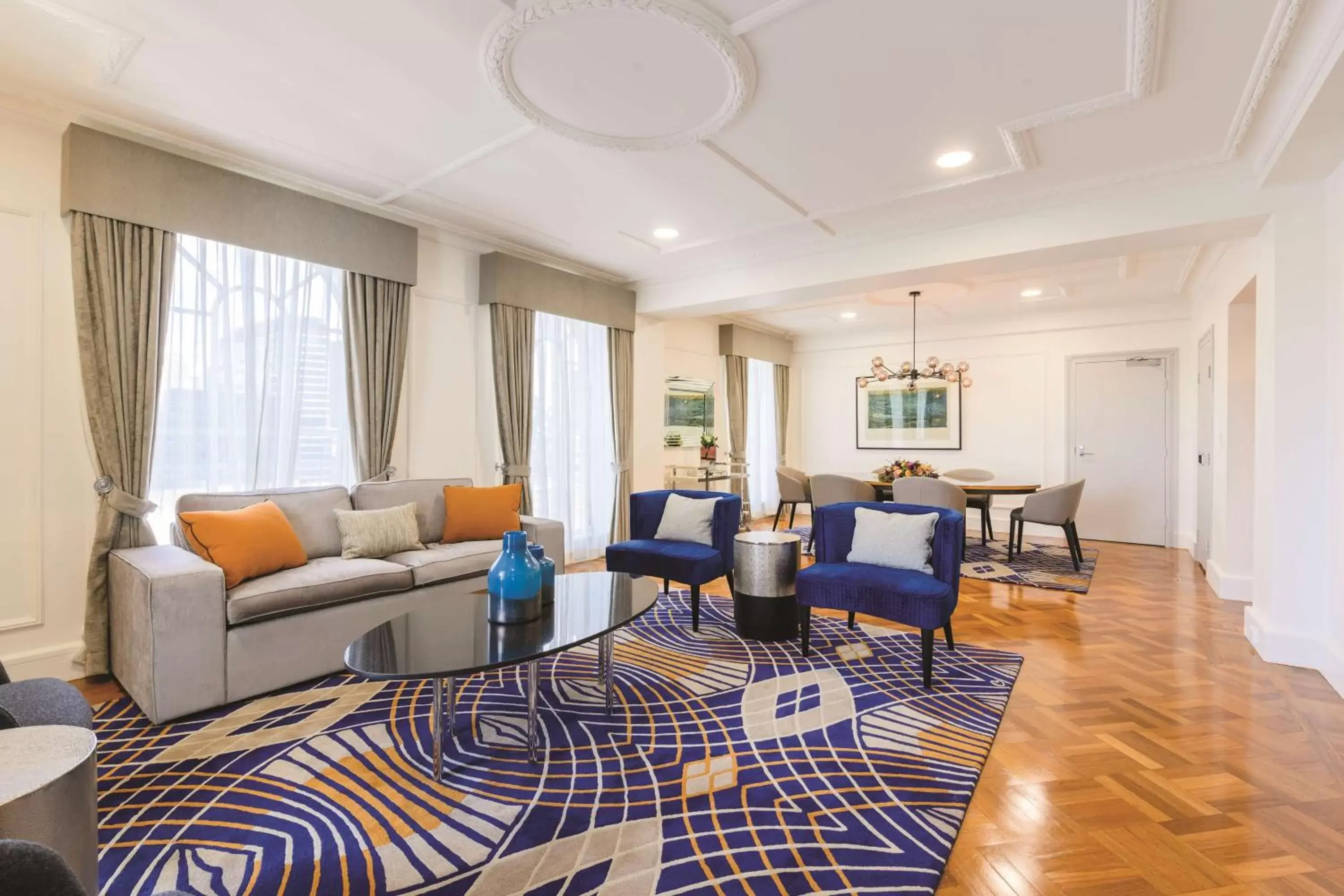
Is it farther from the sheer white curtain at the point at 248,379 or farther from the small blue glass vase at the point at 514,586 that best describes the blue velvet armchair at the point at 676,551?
the sheer white curtain at the point at 248,379

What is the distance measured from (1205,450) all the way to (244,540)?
25.0ft

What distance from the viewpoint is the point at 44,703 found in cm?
174

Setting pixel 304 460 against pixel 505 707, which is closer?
pixel 505 707

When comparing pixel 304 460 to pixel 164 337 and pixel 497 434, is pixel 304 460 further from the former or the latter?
pixel 497 434

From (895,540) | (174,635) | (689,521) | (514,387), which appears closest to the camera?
(174,635)

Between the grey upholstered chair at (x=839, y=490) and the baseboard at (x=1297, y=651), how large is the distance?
2926mm

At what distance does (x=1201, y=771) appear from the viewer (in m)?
2.24

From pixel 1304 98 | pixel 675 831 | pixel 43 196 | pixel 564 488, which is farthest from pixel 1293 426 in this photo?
pixel 43 196

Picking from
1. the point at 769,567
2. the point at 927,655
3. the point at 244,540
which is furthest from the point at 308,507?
the point at 927,655

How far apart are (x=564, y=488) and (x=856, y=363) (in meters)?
5.24

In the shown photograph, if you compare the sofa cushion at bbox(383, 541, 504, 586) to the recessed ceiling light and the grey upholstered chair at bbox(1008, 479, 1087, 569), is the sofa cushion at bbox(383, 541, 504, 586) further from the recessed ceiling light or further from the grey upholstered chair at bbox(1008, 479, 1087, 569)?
the grey upholstered chair at bbox(1008, 479, 1087, 569)

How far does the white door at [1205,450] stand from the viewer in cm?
546

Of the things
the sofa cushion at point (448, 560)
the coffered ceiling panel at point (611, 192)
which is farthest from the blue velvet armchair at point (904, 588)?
the coffered ceiling panel at point (611, 192)

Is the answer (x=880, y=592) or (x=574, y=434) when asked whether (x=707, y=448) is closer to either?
(x=574, y=434)
